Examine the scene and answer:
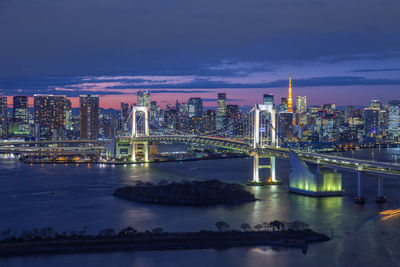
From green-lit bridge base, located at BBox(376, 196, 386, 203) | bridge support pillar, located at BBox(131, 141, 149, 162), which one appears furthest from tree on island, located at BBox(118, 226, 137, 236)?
bridge support pillar, located at BBox(131, 141, 149, 162)

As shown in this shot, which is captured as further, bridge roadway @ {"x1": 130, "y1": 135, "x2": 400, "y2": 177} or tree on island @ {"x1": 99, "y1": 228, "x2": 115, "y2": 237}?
bridge roadway @ {"x1": 130, "y1": 135, "x2": 400, "y2": 177}

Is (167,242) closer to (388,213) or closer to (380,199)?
(388,213)

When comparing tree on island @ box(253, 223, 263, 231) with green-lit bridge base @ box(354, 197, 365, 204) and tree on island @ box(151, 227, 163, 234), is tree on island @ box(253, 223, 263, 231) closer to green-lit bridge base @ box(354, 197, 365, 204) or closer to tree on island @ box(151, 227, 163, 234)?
tree on island @ box(151, 227, 163, 234)

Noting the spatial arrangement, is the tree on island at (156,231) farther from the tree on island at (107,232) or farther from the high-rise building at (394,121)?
the high-rise building at (394,121)

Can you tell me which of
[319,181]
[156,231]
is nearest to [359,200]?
[319,181]

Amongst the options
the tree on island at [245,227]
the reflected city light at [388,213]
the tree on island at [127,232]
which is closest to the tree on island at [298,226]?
the tree on island at [245,227]
